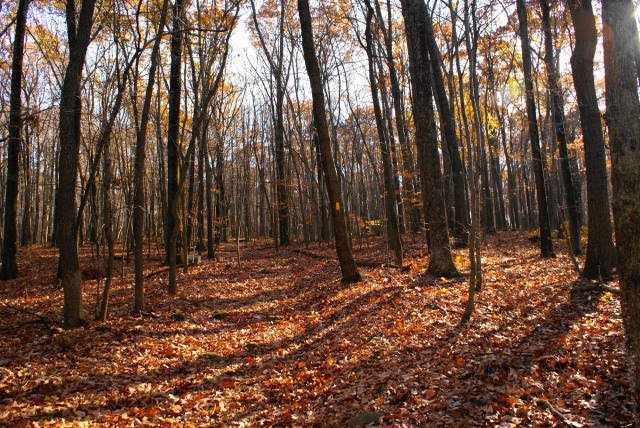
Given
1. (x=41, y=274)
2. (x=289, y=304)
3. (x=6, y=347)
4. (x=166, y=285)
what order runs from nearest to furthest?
(x=6, y=347) → (x=289, y=304) → (x=166, y=285) → (x=41, y=274)

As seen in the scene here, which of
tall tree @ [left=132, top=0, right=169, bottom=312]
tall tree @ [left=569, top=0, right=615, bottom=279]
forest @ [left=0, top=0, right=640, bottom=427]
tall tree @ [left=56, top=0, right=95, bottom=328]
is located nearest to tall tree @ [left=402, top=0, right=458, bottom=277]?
forest @ [left=0, top=0, right=640, bottom=427]

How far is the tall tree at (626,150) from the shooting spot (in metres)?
3.02

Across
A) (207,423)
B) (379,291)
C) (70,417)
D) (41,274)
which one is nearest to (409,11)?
(379,291)

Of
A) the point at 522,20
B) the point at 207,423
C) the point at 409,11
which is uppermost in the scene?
the point at 522,20

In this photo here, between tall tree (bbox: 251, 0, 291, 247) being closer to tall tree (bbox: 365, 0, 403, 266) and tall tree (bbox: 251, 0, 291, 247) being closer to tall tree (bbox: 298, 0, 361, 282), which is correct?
tall tree (bbox: 365, 0, 403, 266)

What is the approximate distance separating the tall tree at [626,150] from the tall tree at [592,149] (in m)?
5.98

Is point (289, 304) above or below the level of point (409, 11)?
below

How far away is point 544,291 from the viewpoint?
8.46 metres

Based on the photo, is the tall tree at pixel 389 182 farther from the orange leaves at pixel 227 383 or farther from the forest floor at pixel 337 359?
the orange leaves at pixel 227 383

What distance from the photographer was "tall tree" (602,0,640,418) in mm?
3020

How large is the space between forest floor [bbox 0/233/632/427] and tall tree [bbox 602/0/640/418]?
1392 millimetres

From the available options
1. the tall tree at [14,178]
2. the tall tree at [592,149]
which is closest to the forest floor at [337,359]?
the tall tree at [592,149]

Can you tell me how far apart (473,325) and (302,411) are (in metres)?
3.37

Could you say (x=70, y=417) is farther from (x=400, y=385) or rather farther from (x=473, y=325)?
(x=473, y=325)
